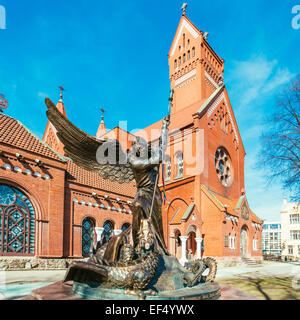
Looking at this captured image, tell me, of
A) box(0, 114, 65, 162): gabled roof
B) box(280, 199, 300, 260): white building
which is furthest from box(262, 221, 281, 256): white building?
box(0, 114, 65, 162): gabled roof

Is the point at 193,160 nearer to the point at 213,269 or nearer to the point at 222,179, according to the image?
the point at 222,179

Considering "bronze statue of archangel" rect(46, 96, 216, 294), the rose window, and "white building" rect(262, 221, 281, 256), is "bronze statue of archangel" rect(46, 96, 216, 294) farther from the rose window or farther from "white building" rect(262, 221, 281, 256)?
"white building" rect(262, 221, 281, 256)

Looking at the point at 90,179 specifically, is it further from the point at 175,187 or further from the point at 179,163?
the point at 179,163

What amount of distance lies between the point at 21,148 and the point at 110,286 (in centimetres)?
1305

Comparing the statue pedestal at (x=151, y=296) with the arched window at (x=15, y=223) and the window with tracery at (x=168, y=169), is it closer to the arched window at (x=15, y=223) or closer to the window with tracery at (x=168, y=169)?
the arched window at (x=15, y=223)

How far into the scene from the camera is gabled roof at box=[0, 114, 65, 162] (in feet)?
52.3

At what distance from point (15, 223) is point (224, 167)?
20440mm

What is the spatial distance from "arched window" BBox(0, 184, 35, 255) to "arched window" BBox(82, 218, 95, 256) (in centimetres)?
416

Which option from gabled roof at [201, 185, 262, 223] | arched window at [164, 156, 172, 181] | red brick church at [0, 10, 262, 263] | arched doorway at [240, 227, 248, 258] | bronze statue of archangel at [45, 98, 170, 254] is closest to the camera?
bronze statue of archangel at [45, 98, 170, 254]

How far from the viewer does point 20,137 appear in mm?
16844

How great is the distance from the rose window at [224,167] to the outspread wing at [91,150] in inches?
807

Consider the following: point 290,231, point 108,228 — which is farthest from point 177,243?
point 290,231

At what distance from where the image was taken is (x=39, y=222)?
16062 mm
